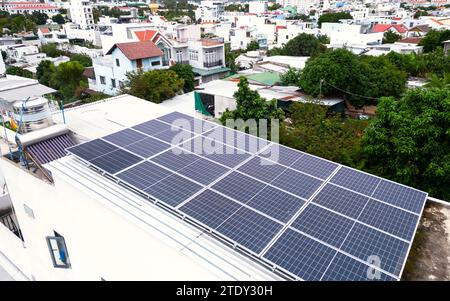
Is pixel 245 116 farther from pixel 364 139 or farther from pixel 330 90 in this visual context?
pixel 330 90

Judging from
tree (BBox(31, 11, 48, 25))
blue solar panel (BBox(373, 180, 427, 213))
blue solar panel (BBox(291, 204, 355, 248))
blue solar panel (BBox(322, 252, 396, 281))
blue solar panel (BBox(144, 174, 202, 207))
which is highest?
tree (BBox(31, 11, 48, 25))

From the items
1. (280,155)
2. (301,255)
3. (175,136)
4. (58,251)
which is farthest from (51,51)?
(301,255)

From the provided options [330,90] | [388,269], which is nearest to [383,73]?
[330,90]

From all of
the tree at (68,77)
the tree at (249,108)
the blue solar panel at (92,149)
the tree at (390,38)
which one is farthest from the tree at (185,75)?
the tree at (390,38)

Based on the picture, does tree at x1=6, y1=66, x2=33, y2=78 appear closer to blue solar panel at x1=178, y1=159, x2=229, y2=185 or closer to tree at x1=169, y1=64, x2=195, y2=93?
tree at x1=169, y1=64, x2=195, y2=93

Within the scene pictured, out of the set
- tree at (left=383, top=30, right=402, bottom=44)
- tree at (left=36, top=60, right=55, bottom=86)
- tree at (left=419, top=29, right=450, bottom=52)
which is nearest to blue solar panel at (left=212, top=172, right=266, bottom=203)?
tree at (left=36, top=60, right=55, bottom=86)

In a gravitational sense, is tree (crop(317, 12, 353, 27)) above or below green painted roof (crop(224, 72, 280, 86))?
above

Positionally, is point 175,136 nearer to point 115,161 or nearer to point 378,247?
point 115,161
